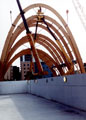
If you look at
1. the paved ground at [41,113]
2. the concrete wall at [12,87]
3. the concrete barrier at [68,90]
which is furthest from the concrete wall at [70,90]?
the concrete wall at [12,87]

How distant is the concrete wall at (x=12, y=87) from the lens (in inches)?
1017

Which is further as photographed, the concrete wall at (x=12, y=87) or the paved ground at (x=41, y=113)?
the concrete wall at (x=12, y=87)

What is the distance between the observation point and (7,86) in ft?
85.5

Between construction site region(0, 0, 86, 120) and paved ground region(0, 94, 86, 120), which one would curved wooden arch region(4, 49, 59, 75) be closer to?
construction site region(0, 0, 86, 120)

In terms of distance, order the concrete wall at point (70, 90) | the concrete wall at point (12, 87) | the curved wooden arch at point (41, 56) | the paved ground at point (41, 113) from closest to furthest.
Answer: the paved ground at point (41, 113)
the concrete wall at point (70, 90)
the concrete wall at point (12, 87)
the curved wooden arch at point (41, 56)

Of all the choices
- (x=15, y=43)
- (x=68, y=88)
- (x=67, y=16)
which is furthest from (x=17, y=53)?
(x=68, y=88)

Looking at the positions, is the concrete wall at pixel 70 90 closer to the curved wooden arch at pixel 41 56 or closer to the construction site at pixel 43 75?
the construction site at pixel 43 75

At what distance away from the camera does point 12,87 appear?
2628cm

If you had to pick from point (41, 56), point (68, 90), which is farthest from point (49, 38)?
point (68, 90)

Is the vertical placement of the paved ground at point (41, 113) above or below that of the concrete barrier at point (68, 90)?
below

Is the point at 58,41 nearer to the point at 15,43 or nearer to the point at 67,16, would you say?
the point at 67,16

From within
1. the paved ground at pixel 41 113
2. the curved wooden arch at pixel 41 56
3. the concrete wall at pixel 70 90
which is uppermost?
the curved wooden arch at pixel 41 56

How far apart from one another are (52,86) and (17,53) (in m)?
32.5

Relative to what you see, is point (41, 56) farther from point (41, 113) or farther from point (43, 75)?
point (41, 113)
